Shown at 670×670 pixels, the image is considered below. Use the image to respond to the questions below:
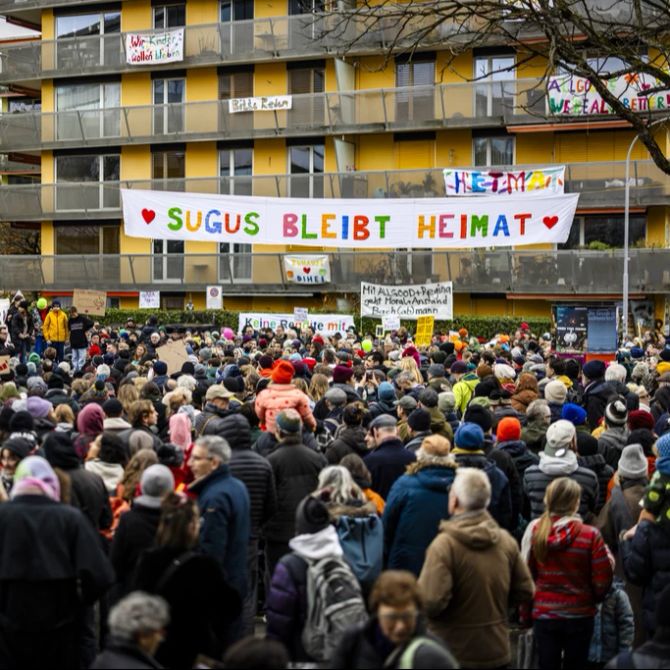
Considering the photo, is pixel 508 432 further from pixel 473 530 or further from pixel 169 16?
pixel 169 16

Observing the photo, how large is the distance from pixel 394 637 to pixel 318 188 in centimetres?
3580

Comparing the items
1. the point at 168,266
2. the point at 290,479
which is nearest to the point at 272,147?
the point at 168,266

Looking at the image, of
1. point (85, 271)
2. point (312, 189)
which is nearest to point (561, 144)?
point (312, 189)

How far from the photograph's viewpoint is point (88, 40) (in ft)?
146

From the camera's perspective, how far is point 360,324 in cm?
3575

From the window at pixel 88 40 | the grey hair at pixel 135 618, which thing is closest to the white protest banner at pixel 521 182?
the window at pixel 88 40

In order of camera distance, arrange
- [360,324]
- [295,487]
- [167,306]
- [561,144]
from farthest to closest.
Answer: [167,306] → [561,144] → [360,324] → [295,487]

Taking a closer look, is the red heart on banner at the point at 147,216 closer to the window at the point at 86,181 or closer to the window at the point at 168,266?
the window at the point at 168,266

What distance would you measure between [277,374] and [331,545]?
4.51 metres

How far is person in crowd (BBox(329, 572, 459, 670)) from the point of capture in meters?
4.86

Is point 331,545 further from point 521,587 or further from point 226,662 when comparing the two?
point 226,662

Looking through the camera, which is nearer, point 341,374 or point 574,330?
point 341,374

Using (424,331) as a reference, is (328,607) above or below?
below

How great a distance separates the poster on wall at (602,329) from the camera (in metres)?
24.6
